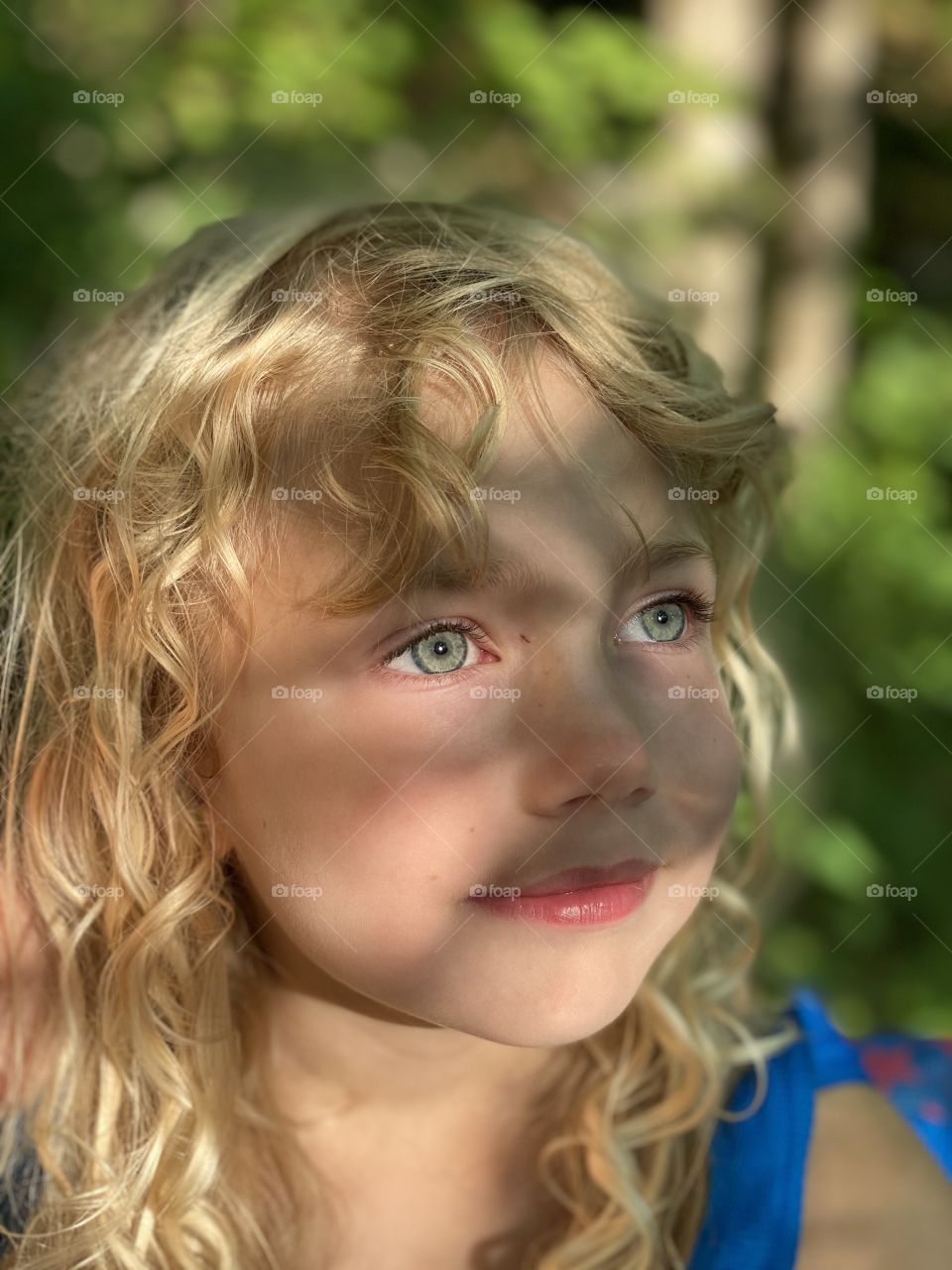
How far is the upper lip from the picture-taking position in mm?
1120

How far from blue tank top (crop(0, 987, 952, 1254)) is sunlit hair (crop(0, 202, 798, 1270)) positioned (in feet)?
0.09

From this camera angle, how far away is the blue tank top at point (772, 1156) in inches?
53.6

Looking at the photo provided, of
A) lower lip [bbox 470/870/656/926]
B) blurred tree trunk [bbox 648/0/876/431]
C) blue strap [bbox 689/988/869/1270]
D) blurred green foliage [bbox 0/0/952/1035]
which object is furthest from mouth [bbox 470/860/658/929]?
blurred tree trunk [bbox 648/0/876/431]

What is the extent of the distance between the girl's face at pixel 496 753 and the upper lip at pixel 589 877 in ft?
0.04

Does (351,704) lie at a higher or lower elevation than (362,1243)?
higher

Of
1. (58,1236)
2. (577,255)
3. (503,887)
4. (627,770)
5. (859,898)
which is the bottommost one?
(58,1236)

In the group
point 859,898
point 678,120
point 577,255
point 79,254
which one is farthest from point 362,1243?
point 678,120

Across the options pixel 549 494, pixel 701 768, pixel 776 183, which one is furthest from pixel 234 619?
pixel 776 183

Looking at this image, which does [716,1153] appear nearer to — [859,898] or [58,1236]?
[58,1236]

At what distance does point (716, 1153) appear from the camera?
1.44 m

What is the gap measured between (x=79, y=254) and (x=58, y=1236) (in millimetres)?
1621

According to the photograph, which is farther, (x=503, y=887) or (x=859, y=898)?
(x=859, y=898)

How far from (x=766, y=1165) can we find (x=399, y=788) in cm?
69

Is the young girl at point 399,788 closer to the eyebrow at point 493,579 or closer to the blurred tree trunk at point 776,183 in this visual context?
the eyebrow at point 493,579
